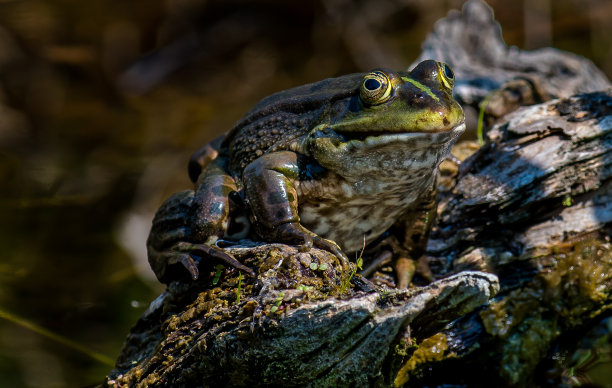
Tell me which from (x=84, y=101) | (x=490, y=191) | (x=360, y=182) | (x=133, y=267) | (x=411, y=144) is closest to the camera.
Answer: (x=411, y=144)

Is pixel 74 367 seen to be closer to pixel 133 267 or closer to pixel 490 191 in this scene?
pixel 133 267

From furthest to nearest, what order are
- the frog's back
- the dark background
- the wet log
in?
the dark background, the frog's back, the wet log

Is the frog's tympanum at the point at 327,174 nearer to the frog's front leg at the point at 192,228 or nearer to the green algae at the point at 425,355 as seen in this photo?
the frog's front leg at the point at 192,228

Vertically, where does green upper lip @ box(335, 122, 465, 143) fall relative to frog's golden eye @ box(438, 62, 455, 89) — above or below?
below

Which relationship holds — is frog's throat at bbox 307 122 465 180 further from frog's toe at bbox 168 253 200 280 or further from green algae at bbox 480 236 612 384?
green algae at bbox 480 236 612 384

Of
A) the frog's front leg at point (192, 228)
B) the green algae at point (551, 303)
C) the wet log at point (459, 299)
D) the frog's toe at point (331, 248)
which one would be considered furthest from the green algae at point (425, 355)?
the frog's front leg at point (192, 228)

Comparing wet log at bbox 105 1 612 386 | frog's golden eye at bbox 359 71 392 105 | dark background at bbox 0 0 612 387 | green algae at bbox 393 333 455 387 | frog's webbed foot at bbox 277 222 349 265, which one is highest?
dark background at bbox 0 0 612 387

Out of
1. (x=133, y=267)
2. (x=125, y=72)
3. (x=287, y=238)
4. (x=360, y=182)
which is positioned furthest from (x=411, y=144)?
(x=125, y=72)

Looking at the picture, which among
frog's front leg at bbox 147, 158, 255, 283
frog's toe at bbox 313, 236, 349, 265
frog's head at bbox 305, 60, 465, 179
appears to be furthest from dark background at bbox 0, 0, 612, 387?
frog's head at bbox 305, 60, 465, 179
